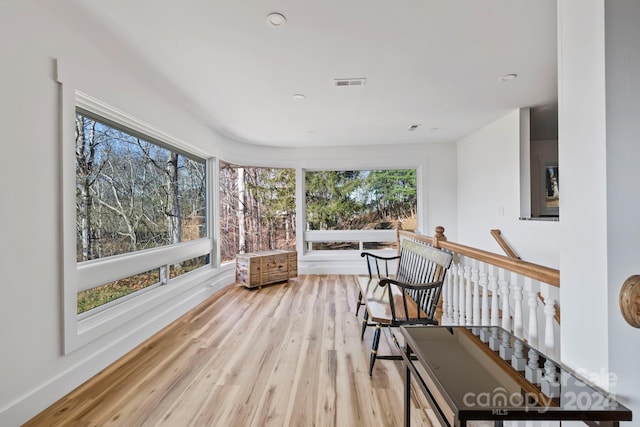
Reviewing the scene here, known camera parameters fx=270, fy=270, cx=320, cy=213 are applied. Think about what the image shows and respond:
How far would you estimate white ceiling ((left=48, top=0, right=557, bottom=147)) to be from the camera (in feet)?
5.38

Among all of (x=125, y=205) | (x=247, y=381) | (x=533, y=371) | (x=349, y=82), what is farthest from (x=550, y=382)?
(x=125, y=205)

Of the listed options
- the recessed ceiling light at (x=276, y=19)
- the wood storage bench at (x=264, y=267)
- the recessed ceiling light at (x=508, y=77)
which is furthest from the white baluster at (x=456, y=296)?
the wood storage bench at (x=264, y=267)

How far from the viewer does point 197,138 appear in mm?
3463

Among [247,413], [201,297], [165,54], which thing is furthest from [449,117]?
[201,297]

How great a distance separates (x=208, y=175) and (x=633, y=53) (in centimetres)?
414

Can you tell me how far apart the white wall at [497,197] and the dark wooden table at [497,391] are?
2.44 metres

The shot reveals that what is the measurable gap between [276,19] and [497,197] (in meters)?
3.57

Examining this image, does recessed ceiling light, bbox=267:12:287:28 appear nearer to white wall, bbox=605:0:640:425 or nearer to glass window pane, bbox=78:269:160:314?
white wall, bbox=605:0:640:425

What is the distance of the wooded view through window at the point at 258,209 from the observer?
483cm

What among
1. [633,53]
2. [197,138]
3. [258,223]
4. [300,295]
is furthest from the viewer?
[258,223]

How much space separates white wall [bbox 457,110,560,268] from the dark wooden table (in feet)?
8.01

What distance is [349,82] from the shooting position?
8.36 feet

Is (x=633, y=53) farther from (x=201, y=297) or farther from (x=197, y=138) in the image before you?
(x=201, y=297)

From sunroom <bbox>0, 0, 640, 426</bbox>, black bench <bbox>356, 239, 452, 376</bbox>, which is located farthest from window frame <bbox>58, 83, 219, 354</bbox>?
black bench <bbox>356, 239, 452, 376</bbox>
